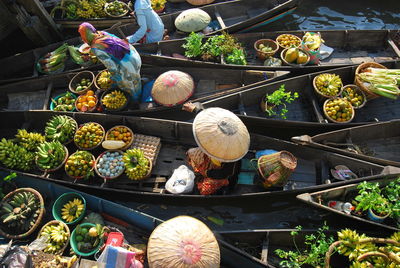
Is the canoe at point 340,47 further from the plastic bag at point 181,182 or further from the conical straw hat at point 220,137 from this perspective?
the conical straw hat at point 220,137

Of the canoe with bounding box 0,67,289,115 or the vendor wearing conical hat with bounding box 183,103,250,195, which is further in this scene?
the canoe with bounding box 0,67,289,115

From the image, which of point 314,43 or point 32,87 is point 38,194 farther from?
point 314,43

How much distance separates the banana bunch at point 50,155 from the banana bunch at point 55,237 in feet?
4.67

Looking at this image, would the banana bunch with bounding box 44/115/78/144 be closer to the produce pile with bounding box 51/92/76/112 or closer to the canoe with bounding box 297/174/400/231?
the produce pile with bounding box 51/92/76/112

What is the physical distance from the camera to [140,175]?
5.73 metres

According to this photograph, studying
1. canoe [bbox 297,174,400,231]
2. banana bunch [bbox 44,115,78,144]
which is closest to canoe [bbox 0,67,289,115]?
banana bunch [bbox 44,115,78,144]

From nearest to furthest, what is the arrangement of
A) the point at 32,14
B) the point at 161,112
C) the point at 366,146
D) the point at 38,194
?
1. the point at 38,194
2. the point at 366,146
3. the point at 161,112
4. the point at 32,14

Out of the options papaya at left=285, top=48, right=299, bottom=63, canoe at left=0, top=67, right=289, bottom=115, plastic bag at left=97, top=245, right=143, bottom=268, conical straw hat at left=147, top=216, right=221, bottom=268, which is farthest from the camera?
papaya at left=285, top=48, right=299, bottom=63

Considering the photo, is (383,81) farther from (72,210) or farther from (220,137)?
(72,210)

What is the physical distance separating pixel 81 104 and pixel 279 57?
5585 millimetres

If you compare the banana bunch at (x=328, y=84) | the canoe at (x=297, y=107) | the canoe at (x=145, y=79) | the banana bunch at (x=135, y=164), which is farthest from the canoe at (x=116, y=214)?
the banana bunch at (x=328, y=84)

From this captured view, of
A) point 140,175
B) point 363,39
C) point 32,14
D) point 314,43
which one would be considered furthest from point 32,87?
point 363,39

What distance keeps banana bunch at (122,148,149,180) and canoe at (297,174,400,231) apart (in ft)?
10.1

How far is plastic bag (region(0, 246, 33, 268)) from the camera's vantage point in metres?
4.00
